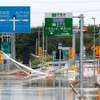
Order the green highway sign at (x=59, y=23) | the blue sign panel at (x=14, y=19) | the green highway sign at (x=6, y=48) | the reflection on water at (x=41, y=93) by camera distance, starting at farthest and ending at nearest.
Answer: the green highway sign at (x=6, y=48) → the blue sign panel at (x=14, y=19) → the green highway sign at (x=59, y=23) → the reflection on water at (x=41, y=93)

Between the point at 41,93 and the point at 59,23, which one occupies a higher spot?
the point at 59,23

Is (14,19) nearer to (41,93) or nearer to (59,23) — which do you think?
(59,23)

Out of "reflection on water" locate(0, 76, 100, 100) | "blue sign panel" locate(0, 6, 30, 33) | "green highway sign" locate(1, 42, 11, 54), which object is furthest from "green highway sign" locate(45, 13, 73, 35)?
"green highway sign" locate(1, 42, 11, 54)

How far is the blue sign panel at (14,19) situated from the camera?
139 ft

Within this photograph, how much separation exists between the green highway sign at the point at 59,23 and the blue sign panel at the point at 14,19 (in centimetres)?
859

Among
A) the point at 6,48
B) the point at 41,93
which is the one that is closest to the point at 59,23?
the point at 41,93

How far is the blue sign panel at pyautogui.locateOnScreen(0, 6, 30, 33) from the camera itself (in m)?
42.3

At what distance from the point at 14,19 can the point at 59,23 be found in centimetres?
995

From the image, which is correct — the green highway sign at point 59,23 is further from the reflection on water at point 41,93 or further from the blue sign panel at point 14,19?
the blue sign panel at point 14,19

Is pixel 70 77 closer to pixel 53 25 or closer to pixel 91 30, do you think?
pixel 53 25

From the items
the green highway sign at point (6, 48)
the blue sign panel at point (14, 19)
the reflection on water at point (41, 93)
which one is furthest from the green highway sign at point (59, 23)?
the green highway sign at point (6, 48)

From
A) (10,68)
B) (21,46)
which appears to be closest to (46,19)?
(10,68)

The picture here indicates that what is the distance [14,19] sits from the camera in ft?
139

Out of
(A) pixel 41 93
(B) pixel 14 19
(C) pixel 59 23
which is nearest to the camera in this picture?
(A) pixel 41 93
